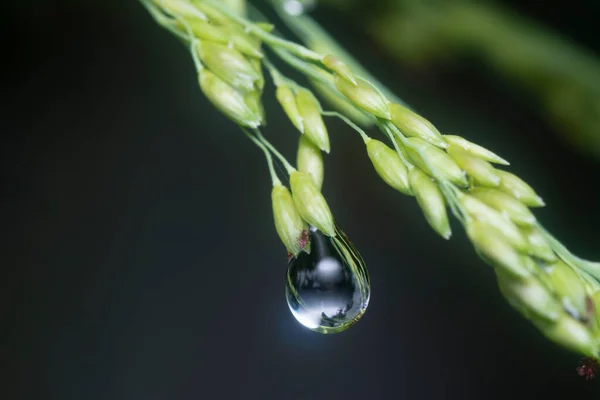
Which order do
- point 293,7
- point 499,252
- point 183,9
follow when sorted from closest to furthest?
point 499,252 < point 183,9 < point 293,7

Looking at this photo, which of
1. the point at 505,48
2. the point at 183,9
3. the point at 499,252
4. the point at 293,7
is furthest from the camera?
the point at 505,48

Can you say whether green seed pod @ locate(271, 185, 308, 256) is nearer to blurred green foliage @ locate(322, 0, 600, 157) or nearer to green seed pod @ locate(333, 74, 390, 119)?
green seed pod @ locate(333, 74, 390, 119)

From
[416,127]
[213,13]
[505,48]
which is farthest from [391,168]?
[505,48]

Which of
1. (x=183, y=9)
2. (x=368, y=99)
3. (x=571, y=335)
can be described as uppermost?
(x=183, y=9)

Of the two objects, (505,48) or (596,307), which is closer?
(596,307)

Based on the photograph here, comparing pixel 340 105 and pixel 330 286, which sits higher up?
pixel 340 105

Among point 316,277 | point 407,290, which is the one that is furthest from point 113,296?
point 316,277

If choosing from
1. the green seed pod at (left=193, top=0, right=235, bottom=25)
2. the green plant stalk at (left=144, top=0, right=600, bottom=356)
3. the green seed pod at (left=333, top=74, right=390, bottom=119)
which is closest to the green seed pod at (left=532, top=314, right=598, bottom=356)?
the green plant stalk at (left=144, top=0, right=600, bottom=356)

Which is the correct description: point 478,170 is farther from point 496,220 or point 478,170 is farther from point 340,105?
point 340,105
